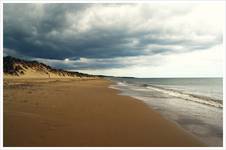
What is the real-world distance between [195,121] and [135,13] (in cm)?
429

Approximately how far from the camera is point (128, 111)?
886 centimetres

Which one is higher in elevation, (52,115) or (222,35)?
(222,35)

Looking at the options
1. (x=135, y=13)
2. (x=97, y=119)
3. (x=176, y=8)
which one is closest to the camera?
(x=97, y=119)

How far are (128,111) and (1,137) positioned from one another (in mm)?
4580

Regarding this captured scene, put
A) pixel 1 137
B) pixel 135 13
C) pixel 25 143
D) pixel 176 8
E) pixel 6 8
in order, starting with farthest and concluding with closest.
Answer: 1. pixel 135 13
2. pixel 176 8
3. pixel 6 8
4. pixel 1 137
5. pixel 25 143

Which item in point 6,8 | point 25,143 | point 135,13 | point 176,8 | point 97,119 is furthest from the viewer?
point 135,13

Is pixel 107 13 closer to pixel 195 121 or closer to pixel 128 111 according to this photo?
pixel 128 111

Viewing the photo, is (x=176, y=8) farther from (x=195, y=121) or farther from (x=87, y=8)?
(x=195, y=121)

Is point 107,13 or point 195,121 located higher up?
point 107,13

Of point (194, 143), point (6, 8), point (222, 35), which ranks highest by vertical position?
point (6, 8)

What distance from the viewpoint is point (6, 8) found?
7539mm

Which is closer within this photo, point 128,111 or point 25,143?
point 25,143

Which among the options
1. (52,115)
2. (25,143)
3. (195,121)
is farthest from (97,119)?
(195,121)

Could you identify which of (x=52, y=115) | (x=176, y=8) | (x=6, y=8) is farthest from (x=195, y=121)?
(x=6, y=8)
